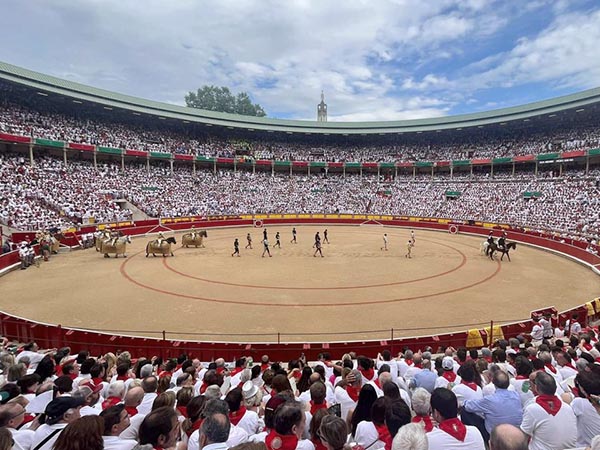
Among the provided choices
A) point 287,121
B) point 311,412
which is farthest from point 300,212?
point 311,412

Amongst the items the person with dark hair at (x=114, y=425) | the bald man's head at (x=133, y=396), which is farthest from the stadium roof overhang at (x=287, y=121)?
the person with dark hair at (x=114, y=425)

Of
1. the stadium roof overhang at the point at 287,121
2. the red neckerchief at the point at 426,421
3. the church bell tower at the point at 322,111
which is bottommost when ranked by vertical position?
the red neckerchief at the point at 426,421

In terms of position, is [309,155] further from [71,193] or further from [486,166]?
[71,193]

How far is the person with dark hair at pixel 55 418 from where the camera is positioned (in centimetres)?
349

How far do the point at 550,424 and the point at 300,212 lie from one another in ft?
175

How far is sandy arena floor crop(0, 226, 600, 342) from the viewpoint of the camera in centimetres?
1292

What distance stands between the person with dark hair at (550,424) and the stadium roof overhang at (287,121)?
186 ft

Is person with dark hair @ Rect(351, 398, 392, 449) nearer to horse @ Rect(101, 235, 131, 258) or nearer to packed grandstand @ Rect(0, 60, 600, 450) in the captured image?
packed grandstand @ Rect(0, 60, 600, 450)

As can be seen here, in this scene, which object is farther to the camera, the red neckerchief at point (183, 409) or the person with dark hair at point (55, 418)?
the red neckerchief at point (183, 409)

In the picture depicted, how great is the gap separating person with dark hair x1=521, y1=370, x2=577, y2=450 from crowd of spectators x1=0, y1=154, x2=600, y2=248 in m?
33.7

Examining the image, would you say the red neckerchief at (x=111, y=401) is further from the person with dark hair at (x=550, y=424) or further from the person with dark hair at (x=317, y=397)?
the person with dark hair at (x=550, y=424)

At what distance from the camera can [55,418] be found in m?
3.64

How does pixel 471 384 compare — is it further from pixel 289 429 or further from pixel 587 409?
pixel 289 429

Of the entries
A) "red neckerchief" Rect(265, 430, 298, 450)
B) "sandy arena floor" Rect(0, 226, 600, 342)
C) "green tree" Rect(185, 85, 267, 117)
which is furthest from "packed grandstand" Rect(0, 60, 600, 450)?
"green tree" Rect(185, 85, 267, 117)
